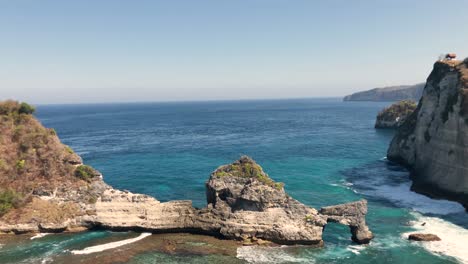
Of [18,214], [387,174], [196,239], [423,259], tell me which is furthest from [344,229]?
[18,214]

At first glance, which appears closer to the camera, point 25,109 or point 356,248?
point 356,248

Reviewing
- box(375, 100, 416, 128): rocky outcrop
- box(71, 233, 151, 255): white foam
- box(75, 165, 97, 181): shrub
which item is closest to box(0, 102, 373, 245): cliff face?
box(75, 165, 97, 181): shrub

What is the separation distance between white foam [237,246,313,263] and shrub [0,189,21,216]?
30.2 metres

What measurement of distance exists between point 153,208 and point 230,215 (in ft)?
33.4

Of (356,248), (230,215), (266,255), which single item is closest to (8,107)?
(230,215)

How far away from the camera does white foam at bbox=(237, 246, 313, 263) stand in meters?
37.6

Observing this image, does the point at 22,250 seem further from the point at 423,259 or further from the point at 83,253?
the point at 423,259

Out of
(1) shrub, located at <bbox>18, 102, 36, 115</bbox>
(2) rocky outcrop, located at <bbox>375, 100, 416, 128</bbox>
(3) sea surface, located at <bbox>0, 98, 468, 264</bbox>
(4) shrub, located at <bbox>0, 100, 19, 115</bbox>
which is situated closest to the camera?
(3) sea surface, located at <bbox>0, 98, 468, 264</bbox>

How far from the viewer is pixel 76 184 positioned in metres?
49.8

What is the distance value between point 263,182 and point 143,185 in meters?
27.9

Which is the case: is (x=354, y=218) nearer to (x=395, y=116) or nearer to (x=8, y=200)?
(x=8, y=200)

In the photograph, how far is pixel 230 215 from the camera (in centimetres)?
4350

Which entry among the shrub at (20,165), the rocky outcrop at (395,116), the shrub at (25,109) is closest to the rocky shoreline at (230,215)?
the shrub at (20,165)

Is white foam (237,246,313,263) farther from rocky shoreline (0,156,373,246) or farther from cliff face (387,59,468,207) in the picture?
cliff face (387,59,468,207)
